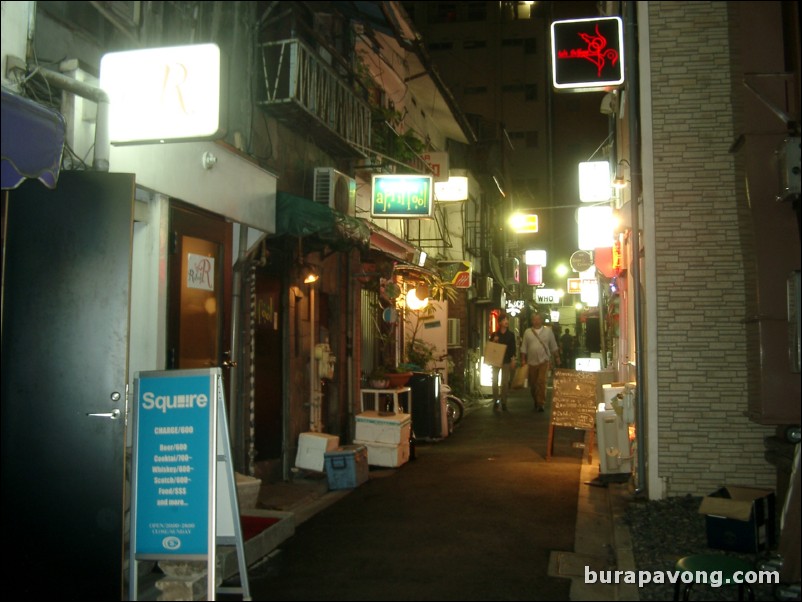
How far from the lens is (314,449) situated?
415 inches

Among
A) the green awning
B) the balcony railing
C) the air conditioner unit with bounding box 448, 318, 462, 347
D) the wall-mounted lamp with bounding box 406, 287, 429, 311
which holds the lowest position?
the air conditioner unit with bounding box 448, 318, 462, 347

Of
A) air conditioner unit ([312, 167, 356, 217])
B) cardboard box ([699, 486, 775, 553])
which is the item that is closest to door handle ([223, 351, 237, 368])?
air conditioner unit ([312, 167, 356, 217])

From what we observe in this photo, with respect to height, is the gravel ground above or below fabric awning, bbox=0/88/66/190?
below

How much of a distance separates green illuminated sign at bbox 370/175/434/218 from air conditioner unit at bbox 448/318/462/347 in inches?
372

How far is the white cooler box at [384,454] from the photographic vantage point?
455 inches

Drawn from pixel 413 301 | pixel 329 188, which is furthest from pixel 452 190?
pixel 329 188

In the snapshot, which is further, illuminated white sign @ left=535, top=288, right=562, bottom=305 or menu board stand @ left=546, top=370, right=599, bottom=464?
illuminated white sign @ left=535, top=288, right=562, bottom=305

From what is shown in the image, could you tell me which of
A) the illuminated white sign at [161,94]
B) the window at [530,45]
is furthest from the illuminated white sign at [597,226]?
the window at [530,45]

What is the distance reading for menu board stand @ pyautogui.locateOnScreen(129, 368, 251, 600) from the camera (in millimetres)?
5406

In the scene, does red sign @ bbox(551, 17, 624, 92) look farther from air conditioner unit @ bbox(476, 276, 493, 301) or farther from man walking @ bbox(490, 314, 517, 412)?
air conditioner unit @ bbox(476, 276, 493, 301)

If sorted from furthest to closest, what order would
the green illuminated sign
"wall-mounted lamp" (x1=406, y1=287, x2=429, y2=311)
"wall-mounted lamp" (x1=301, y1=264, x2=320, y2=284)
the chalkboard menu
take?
"wall-mounted lamp" (x1=406, y1=287, x2=429, y2=311) → the green illuminated sign → the chalkboard menu → "wall-mounted lamp" (x1=301, y1=264, x2=320, y2=284)

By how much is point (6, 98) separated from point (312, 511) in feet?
19.4

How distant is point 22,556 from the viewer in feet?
18.1

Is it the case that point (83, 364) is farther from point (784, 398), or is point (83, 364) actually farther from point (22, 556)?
point (784, 398)
